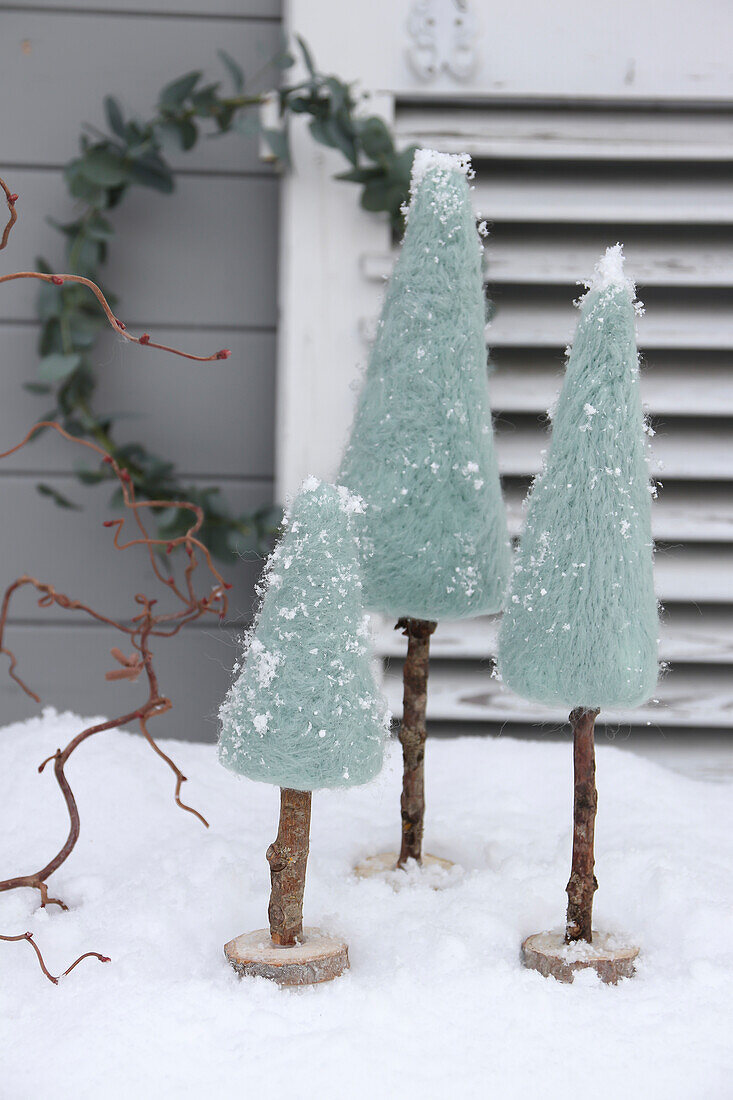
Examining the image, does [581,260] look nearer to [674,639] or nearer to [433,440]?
[674,639]

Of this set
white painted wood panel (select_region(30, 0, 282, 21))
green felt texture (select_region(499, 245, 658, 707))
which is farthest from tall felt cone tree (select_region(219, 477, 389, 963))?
white painted wood panel (select_region(30, 0, 282, 21))

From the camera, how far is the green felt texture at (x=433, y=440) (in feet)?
2.32

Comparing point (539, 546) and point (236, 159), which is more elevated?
point (236, 159)

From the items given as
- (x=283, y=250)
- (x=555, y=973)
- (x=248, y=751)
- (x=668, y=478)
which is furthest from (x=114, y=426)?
(x=555, y=973)

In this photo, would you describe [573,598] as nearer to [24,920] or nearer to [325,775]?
[325,775]

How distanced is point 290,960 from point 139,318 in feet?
3.45

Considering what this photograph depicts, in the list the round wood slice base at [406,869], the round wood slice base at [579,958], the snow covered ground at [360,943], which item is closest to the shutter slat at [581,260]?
the snow covered ground at [360,943]

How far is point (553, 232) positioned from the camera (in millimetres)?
1326

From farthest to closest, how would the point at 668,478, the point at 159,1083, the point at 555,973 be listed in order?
the point at 668,478
the point at 555,973
the point at 159,1083

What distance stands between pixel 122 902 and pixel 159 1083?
204mm

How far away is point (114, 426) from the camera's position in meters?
1.42

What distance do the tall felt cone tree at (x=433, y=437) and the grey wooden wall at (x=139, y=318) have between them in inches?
28.0

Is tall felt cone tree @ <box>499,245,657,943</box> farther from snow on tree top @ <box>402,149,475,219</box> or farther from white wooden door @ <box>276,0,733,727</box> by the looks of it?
white wooden door @ <box>276,0,733,727</box>

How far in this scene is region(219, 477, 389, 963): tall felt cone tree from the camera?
22.9 inches
